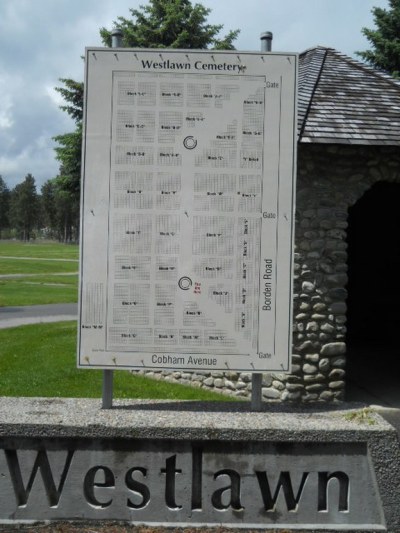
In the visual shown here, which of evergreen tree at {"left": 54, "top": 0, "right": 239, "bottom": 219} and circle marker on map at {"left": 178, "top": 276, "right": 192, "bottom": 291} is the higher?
evergreen tree at {"left": 54, "top": 0, "right": 239, "bottom": 219}

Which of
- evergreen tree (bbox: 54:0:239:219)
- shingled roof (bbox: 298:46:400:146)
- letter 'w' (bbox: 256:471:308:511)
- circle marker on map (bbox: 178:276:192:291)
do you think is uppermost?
evergreen tree (bbox: 54:0:239:219)

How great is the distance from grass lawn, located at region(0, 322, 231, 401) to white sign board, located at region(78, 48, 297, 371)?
186 inches

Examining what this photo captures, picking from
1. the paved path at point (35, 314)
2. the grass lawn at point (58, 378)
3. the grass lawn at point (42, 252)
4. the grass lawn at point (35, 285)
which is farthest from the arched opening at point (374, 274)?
A: the grass lawn at point (42, 252)

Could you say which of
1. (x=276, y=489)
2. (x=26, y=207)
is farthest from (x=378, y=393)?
(x=26, y=207)

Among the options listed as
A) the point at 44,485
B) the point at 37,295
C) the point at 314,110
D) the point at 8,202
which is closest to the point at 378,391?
the point at 314,110

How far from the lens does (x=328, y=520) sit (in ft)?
12.2

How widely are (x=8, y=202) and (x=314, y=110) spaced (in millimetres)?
112349

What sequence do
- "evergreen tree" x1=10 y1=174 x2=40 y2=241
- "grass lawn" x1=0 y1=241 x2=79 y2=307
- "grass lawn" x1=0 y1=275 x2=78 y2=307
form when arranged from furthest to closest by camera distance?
1. "evergreen tree" x1=10 y1=174 x2=40 y2=241
2. "grass lawn" x1=0 y1=241 x2=79 y2=307
3. "grass lawn" x1=0 y1=275 x2=78 y2=307

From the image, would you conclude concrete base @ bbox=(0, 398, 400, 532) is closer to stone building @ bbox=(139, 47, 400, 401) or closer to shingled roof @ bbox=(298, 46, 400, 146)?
stone building @ bbox=(139, 47, 400, 401)

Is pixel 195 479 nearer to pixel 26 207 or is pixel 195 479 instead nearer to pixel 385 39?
pixel 385 39

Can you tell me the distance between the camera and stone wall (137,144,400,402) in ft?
27.4

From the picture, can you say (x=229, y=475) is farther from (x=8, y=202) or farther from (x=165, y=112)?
(x=8, y=202)

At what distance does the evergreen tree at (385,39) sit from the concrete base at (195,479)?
67.6ft

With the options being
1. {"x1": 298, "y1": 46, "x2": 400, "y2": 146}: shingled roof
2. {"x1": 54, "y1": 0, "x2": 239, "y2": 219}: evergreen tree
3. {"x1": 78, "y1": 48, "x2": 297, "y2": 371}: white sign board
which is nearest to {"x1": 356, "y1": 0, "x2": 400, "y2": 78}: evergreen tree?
{"x1": 54, "y1": 0, "x2": 239, "y2": 219}: evergreen tree
